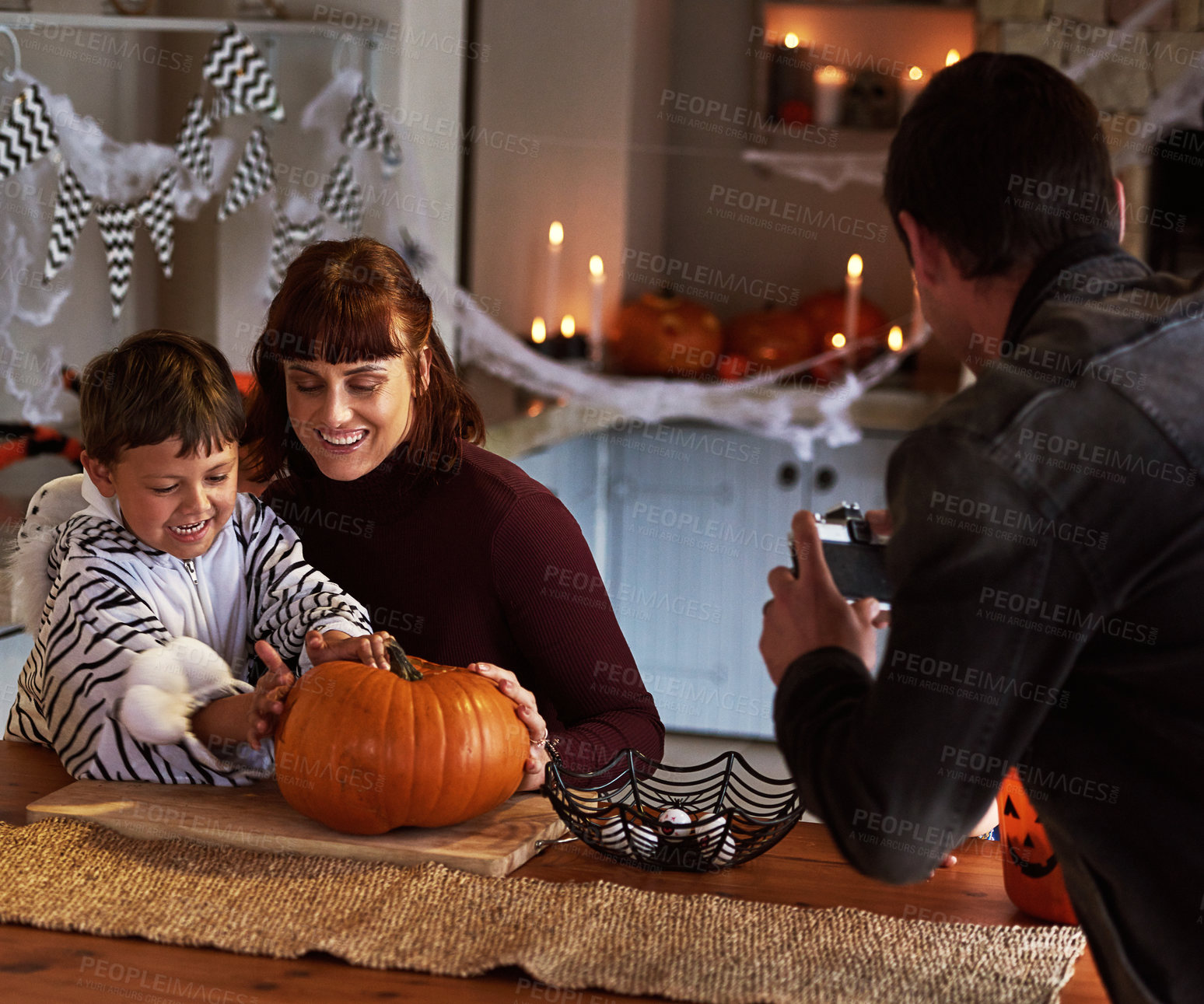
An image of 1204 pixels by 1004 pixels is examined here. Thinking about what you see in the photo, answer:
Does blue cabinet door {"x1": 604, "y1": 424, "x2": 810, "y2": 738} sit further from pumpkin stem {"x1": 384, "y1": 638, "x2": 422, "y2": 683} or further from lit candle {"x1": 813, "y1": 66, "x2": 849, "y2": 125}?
pumpkin stem {"x1": 384, "y1": 638, "x2": 422, "y2": 683}

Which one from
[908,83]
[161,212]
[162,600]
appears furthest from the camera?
[908,83]

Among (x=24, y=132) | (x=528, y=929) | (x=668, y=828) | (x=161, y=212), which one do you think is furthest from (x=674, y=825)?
(x=161, y=212)

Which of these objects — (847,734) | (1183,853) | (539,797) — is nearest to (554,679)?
(539,797)

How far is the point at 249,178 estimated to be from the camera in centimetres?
255

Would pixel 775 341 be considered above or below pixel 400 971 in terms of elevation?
above

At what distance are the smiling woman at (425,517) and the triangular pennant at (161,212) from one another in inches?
42.4

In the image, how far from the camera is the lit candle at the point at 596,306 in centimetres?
361

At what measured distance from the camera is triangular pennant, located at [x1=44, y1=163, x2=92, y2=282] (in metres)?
2.16

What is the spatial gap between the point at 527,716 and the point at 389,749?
159 mm

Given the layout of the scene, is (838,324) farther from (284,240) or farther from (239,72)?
(239,72)

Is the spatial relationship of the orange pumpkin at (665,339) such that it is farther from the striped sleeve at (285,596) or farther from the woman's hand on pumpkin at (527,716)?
the woman's hand on pumpkin at (527,716)

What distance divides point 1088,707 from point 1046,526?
14 cm

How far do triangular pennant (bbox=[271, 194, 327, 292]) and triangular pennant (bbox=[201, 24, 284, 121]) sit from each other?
0.79ft

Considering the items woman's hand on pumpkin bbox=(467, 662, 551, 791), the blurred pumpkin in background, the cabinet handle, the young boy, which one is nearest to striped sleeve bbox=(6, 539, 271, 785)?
the young boy
